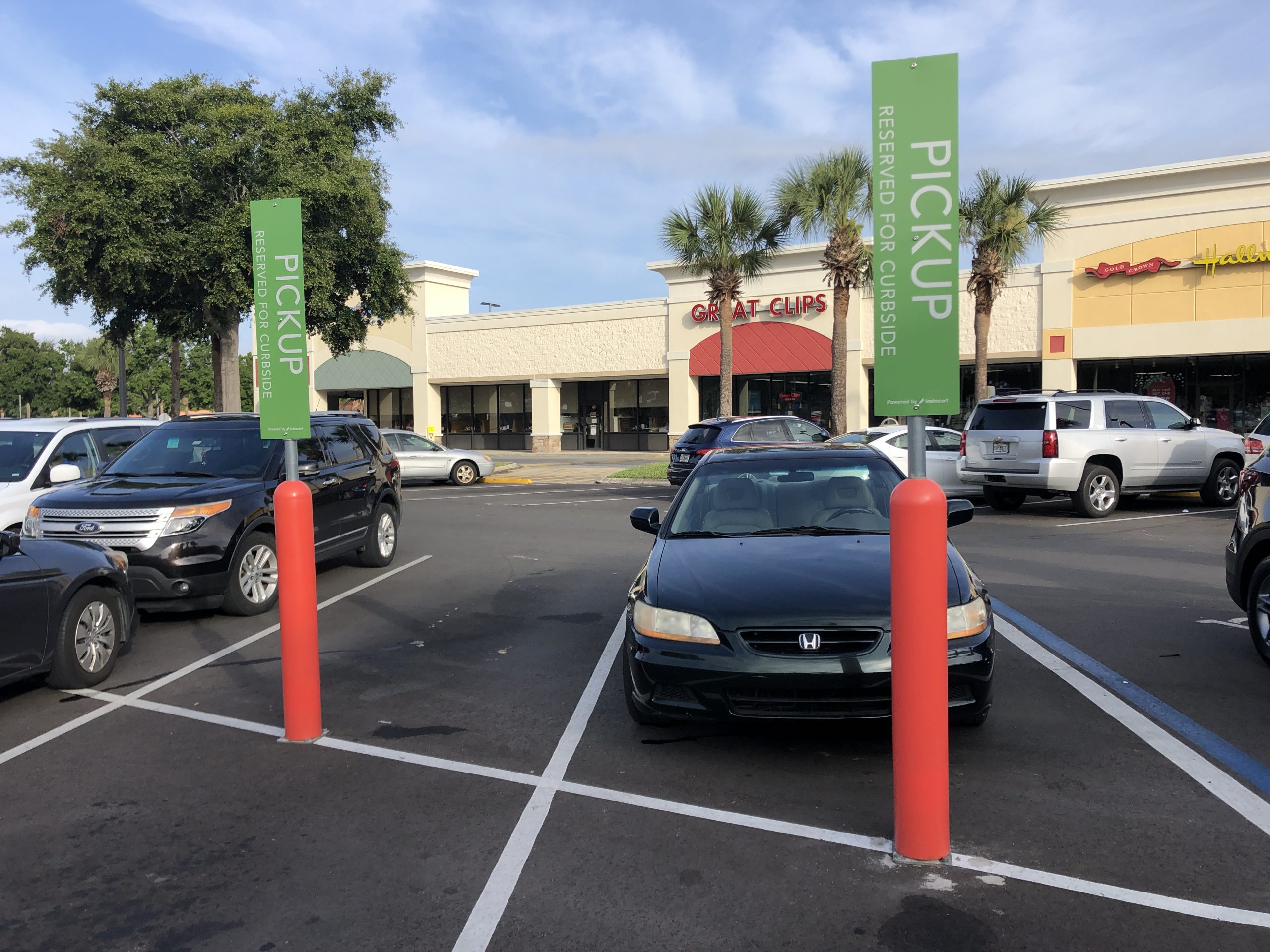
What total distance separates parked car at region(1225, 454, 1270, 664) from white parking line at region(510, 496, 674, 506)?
12.4 meters

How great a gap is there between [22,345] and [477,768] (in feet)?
329

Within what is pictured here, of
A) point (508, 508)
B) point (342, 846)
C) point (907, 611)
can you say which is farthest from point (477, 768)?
point (508, 508)

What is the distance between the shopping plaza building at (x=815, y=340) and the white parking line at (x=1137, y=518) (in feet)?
25.2

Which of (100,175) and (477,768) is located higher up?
(100,175)

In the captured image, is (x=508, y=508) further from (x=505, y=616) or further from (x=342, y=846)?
(x=342, y=846)

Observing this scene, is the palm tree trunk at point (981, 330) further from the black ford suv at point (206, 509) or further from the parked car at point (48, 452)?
the parked car at point (48, 452)

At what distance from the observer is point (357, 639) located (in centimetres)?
779

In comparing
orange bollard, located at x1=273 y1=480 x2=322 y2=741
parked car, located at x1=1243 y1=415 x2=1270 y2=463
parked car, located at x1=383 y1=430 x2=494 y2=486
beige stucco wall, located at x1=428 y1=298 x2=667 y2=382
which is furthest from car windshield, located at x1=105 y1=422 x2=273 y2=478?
beige stucco wall, located at x1=428 y1=298 x2=667 y2=382

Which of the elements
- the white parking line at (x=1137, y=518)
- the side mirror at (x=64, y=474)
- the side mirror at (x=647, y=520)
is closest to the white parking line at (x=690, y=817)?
the side mirror at (x=647, y=520)

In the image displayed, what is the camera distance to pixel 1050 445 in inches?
591

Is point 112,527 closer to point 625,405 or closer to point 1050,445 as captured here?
point 1050,445

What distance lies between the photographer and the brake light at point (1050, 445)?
49.2 ft

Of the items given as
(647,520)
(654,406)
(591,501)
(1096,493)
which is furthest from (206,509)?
(654,406)

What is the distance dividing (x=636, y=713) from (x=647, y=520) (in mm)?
1650
